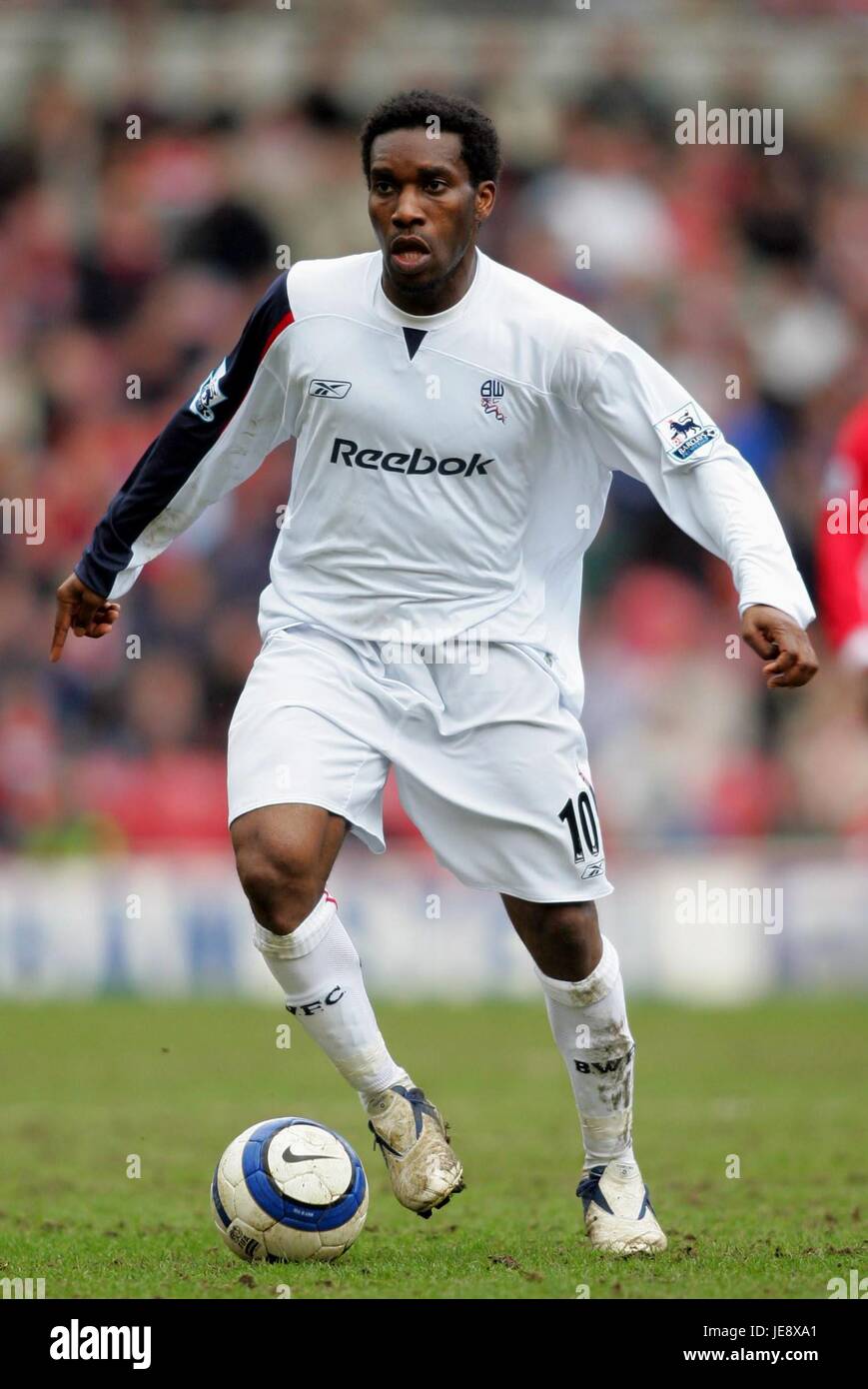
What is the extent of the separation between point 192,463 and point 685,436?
4.51ft

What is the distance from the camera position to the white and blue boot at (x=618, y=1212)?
18.5 feet

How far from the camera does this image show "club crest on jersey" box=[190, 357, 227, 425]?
582 centimetres

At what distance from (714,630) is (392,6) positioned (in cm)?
639

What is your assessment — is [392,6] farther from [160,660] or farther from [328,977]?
[328,977]

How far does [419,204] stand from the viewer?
18.0ft

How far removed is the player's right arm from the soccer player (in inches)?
0.6

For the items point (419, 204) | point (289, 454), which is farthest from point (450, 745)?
point (289, 454)

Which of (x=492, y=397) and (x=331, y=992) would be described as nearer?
(x=331, y=992)

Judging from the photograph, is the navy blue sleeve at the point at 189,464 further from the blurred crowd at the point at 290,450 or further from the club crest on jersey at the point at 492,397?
the blurred crowd at the point at 290,450

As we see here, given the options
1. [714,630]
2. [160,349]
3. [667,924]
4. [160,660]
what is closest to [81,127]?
[160,349]
